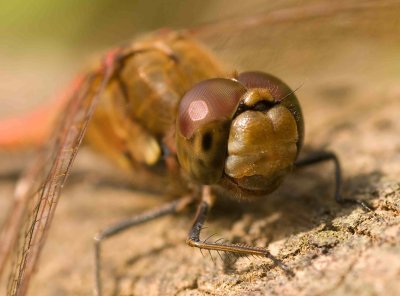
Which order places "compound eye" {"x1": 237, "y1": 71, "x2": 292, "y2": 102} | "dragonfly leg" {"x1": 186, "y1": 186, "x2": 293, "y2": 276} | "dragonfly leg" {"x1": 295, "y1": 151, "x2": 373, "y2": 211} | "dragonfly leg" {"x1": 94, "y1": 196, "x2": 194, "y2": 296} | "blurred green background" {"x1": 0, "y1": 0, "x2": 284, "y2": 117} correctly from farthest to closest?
"blurred green background" {"x1": 0, "y1": 0, "x2": 284, "y2": 117}
"dragonfly leg" {"x1": 94, "y1": 196, "x2": 194, "y2": 296}
"dragonfly leg" {"x1": 295, "y1": 151, "x2": 373, "y2": 211}
"compound eye" {"x1": 237, "y1": 71, "x2": 292, "y2": 102}
"dragonfly leg" {"x1": 186, "y1": 186, "x2": 293, "y2": 276}

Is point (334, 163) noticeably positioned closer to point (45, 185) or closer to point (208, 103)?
point (208, 103)

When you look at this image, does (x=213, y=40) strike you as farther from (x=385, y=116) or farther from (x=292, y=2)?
(x=385, y=116)

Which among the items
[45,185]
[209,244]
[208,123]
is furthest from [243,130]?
[45,185]

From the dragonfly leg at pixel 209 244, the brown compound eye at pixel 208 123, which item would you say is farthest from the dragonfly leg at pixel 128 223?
the brown compound eye at pixel 208 123

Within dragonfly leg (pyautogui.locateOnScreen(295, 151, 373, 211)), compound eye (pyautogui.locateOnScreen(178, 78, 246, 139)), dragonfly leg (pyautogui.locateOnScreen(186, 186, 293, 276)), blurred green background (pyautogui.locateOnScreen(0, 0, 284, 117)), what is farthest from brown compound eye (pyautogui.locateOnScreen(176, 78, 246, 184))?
blurred green background (pyautogui.locateOnScreen(0, 0, 284, 117))

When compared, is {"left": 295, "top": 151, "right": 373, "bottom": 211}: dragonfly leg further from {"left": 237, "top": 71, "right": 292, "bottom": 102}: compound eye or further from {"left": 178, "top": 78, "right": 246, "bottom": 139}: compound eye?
{"left": 178, "top": 78, "right": 246, "bottom": 139}: compound eye

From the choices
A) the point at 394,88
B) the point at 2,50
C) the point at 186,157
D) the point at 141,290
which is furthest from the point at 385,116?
the point at 2,50
